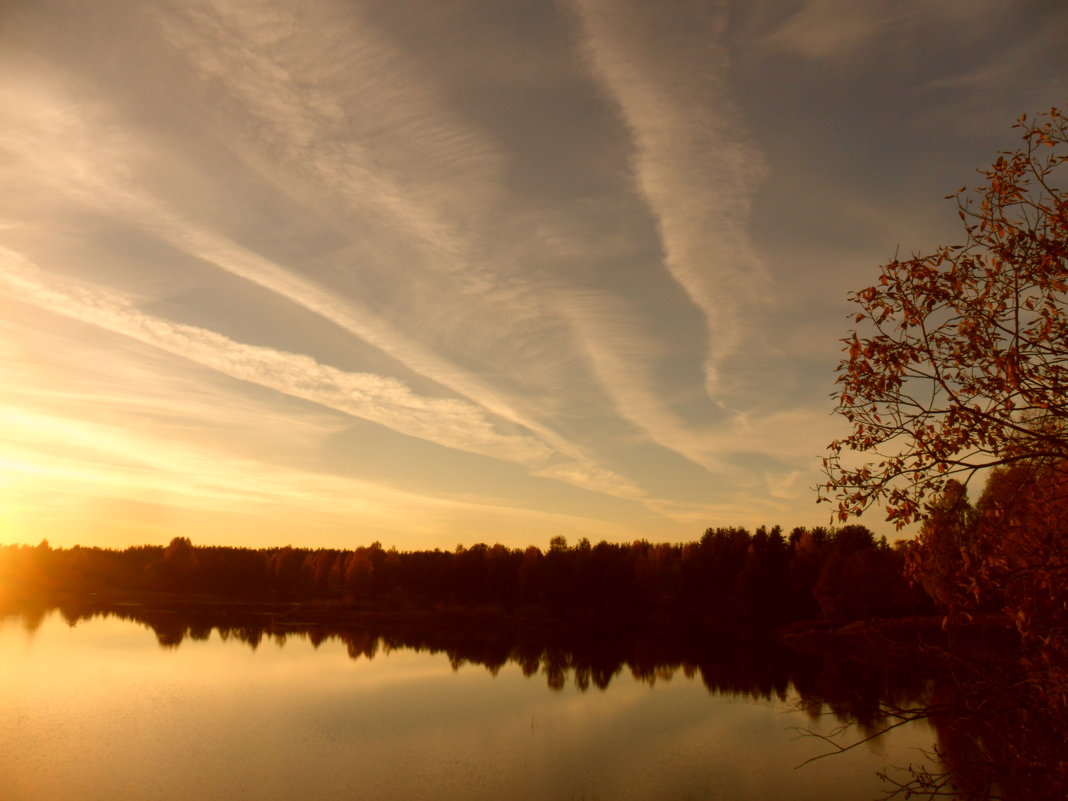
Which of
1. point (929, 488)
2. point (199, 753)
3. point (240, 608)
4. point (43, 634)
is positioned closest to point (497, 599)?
point (240, 608)

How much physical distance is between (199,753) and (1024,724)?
88.5 ft

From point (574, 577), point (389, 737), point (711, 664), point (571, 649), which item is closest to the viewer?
point (389, 737)

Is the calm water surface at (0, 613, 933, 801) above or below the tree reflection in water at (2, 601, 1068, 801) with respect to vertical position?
below

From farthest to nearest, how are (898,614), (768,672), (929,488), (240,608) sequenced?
(240,608) < (898,614) < (768,672) < (929,488)

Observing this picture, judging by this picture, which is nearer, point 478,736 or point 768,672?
point 478,736

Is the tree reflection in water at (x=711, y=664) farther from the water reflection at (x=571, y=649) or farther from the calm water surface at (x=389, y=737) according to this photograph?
the calm water surface at (x=389, y=737)

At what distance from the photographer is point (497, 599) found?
333 ft

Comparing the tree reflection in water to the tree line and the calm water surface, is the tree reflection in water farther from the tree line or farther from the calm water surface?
the tree line

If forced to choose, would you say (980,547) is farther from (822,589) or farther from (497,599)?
(497,599)

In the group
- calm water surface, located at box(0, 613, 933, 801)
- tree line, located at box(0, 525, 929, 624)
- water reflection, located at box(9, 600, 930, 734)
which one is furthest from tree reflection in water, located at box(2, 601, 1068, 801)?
tree line, located at box(0, 525, 929, 624)

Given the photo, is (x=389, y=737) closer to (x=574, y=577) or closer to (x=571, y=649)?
(x=571, y=649)

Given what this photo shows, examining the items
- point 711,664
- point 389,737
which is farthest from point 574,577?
point 389,737

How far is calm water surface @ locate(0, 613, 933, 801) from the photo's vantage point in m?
22.3

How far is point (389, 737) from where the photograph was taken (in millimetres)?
28828
